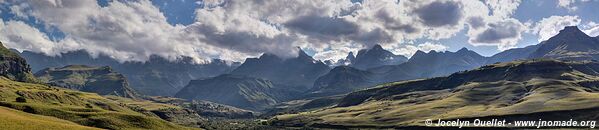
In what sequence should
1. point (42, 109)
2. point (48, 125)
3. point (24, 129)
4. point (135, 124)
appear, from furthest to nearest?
point (42, 109), point (135, 124), point (48, 125), point (24, 129)

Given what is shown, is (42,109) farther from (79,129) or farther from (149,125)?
(79,129)

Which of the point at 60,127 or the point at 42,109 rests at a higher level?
the point at 42,109

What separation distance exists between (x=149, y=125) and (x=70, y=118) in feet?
77.3

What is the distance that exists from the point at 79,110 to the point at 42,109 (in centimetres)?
1206

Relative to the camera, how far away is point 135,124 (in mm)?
163250

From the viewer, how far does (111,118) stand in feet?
518

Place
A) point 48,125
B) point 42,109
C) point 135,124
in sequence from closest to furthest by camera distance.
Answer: point 48,125
point 135,124
point 42,109

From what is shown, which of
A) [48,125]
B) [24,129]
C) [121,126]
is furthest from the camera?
[121,126]

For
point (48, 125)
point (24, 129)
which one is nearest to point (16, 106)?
point (48, 125)

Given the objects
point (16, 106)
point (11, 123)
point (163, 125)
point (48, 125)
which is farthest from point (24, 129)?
point (16, 106)

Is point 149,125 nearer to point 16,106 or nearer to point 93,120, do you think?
point 93,120

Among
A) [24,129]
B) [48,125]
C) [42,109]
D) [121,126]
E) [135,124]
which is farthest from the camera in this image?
[42,109]

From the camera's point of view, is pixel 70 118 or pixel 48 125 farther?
pixel 70 118

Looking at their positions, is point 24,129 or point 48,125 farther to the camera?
point 48,125
